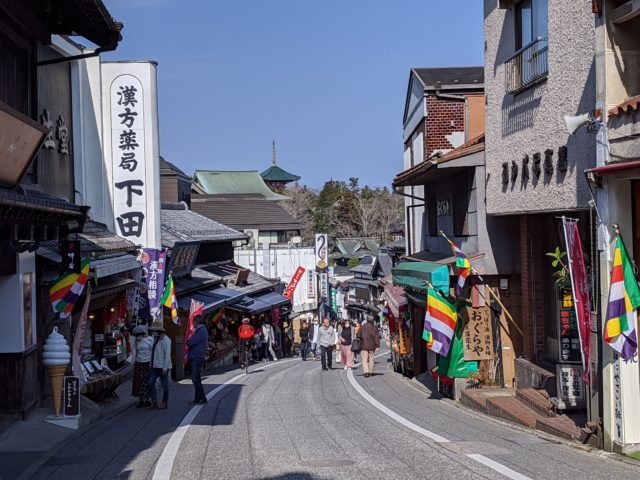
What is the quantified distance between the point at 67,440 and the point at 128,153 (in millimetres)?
11846

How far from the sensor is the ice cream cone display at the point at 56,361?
13.8m

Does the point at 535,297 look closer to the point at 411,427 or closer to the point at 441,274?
the point at 441,274

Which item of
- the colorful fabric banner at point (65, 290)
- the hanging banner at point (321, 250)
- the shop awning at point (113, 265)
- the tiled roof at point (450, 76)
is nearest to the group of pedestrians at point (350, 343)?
the shop awning at point (113, 265)

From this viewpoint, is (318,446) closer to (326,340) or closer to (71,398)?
(71,398)

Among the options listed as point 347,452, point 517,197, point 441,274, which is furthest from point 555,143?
point 347,452

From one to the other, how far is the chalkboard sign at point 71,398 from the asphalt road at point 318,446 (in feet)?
1.61

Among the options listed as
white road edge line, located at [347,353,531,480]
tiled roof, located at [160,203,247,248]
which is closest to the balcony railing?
white road edge line, located at [347,353,531,480]

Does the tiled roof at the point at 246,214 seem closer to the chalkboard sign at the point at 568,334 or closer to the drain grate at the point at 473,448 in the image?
the chalkboard sign at the point at 568,334

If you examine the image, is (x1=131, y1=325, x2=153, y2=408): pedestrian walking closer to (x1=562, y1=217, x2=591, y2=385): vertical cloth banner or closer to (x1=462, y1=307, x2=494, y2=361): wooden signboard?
(x1=462, y1=307, x2=494, y2=361): wooden signboard

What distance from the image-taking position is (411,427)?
1295cm

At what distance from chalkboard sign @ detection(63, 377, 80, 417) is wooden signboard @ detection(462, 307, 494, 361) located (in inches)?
312

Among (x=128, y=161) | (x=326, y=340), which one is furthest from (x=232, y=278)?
(x=128, y=161)

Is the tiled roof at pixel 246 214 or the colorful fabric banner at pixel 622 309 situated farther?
the tiled roof at pixel 246 214

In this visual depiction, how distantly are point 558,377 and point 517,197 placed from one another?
157 inches
